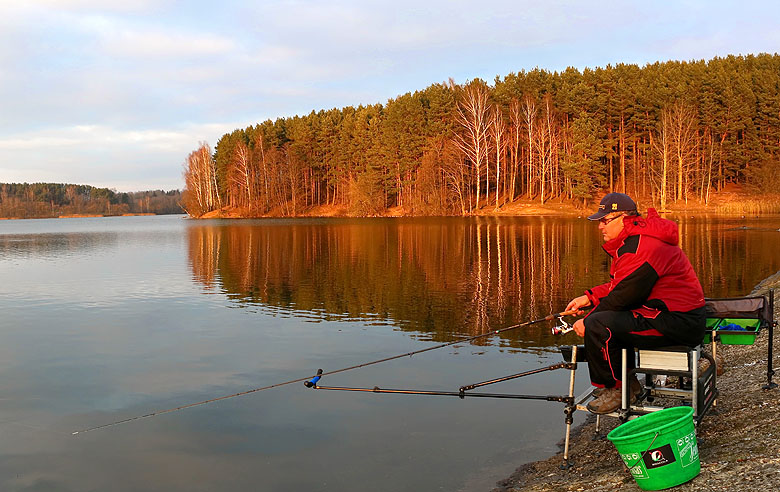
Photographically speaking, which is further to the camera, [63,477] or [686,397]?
[63,477]

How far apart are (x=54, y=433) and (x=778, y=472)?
349 inches

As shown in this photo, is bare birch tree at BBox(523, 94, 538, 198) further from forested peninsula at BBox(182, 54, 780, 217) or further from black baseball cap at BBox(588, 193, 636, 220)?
black baseball cap at BBox(588, 193, 636, 220)

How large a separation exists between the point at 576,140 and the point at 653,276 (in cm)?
7580

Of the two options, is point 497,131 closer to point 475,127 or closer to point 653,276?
point 475,127

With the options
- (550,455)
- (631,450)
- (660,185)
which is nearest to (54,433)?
(550,455)

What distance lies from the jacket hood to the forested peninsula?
6886 cm

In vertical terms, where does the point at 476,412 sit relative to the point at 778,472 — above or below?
below

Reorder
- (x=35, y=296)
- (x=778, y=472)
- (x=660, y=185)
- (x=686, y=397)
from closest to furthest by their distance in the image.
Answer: (x=778, y=472) → (x=686, y=397) → (x=35, y=296) → (x=660, y=185)

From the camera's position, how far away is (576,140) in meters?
77.4

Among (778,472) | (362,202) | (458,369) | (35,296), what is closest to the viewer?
(778,472)

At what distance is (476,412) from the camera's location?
30.4ft

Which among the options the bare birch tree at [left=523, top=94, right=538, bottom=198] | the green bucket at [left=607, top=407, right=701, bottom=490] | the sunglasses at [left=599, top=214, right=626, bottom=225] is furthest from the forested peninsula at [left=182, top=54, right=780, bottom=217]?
the green bucket at [left=607, top=407, right=701, bottom=490]

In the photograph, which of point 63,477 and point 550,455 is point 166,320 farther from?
point 550,455

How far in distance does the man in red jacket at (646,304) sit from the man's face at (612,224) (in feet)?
1.02
